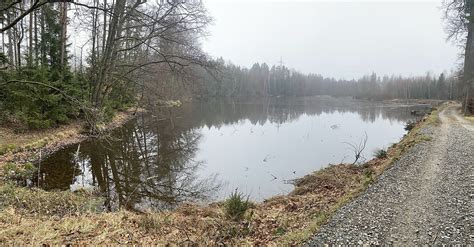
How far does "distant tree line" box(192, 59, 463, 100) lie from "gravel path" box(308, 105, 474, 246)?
46885 mm

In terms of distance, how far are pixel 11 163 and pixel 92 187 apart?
11.0 ft

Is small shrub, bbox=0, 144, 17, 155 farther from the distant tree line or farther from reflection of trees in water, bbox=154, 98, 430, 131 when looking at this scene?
the distant tree line

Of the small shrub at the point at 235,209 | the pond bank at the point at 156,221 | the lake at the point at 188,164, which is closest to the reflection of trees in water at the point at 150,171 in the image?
the lake at the point at 188,164

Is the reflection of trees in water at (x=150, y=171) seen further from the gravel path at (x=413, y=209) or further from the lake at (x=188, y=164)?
the gravel path at (x=413, y=209)

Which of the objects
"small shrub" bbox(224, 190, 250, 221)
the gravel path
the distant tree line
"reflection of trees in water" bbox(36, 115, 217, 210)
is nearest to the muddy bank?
"reflection of trees in water" bbox(36, 115, 217, 210)

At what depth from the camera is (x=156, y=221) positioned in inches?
232

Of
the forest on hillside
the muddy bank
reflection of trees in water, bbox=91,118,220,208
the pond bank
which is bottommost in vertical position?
reflection of trees in water, bbox=91,118,220,208

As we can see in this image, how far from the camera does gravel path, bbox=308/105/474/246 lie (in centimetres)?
463

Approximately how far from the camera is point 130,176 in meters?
10.7

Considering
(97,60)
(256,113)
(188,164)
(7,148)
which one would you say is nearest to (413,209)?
(188,164)

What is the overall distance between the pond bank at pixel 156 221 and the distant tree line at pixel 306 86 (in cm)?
4597

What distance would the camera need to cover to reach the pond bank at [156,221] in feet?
16.5

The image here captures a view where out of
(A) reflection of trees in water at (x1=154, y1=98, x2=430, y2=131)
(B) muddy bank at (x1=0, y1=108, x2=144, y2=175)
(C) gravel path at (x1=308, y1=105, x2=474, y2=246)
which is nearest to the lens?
(C) gravel path at (x1=308, y1=105, x2=474, y2=246)

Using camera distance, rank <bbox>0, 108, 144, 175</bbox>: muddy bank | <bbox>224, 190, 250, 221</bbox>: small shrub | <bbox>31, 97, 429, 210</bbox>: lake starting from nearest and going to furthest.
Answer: <bbox>224, 190, 250, 221</bbox>: small shrub, <bbox>31, 97, 429, 210</bbox>: lake, <bbox>0, 108, 144, 175</bbox>: muddy bank
